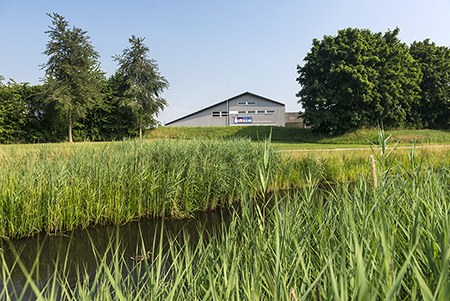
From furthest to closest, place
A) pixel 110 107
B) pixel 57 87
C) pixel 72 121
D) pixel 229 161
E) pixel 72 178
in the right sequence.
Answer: pixel 110 107 < pixel 72 121 < pixel 57 87 < pixel 229 161 < pixel 72 178

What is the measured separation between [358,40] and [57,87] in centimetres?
2489

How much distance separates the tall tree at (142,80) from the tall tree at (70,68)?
4.32 meters

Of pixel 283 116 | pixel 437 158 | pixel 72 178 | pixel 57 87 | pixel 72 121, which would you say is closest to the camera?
pixel 72 178

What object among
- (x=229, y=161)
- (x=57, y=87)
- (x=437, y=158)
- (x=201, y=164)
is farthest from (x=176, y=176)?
(x=57, y=87)

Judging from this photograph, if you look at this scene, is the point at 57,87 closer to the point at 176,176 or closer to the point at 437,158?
the point at 176,176

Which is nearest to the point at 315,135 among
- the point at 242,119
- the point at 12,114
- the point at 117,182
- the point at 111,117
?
the point at 242,119

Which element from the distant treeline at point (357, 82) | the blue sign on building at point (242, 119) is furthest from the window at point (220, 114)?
the distant treeline at point (357, 82)

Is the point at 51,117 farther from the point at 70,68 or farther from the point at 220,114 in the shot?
the point at 220,114

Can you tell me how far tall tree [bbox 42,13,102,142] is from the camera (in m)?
23.3

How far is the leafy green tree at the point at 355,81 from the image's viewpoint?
22.8 meters

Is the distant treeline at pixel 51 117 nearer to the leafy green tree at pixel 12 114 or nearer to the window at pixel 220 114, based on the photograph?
the leafy green tree at pixel 12 114

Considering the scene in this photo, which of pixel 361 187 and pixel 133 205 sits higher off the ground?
pixel 361 187

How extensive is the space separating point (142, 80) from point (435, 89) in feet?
97.0

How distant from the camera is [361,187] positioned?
2648 millimetres
